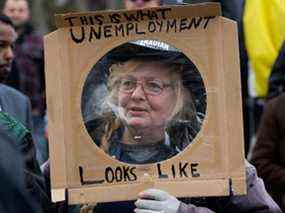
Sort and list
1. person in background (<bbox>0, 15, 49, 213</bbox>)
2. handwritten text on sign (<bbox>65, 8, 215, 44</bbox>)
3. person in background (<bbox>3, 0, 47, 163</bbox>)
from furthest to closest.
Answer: person in background (<bbox>3, 0, 47, 163</bbox>)
handwritten text on sign (<bbox>65, 8, 215, 44</bbox>)
person in background (<bbox>0, 15, 49, 213</bbox>)

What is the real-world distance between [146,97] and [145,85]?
0.04 metres

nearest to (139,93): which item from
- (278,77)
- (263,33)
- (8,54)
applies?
(8,54)

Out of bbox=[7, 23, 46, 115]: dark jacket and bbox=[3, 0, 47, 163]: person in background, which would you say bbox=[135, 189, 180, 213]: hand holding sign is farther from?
bbox=[7, 23, 46, 115]: dark jacket

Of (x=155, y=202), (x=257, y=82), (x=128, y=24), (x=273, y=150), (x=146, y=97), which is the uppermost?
(x=128, y=24)

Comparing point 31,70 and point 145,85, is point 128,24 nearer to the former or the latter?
point 145,85

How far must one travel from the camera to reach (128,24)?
3.95m

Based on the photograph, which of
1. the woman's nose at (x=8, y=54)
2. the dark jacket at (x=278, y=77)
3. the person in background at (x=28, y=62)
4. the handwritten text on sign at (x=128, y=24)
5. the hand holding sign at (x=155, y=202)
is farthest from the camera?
the person in background at (x=28, y=62)

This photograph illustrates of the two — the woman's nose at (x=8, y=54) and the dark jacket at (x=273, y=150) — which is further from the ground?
the woman's nose at (x=8, y=54)

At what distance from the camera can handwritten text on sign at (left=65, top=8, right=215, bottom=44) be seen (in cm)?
394

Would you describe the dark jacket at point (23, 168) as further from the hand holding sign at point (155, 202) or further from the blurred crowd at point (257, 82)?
the blurred crowd at point (257, 82)

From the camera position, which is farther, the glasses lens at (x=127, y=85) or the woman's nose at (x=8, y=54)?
the woman's nose at (x=8, y=54)

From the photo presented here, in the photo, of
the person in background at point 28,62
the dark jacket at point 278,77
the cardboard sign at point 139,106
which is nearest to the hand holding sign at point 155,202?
the cardboard sign at point 139,106

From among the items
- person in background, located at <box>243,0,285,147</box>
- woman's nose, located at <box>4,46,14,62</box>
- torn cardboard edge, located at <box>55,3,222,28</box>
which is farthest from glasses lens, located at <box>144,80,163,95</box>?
person in background, located at <box>243,0,285,147</box>

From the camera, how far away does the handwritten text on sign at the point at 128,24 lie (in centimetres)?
394
